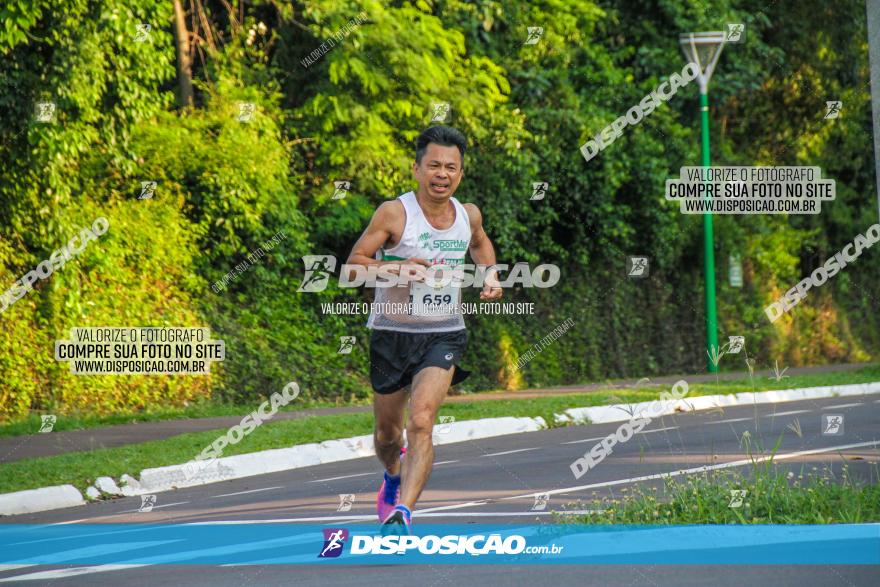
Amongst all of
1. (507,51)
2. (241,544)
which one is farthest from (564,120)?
(241,544)

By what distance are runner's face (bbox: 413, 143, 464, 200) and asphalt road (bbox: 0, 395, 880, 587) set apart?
2073mm

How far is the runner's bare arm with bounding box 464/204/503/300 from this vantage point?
310 inches

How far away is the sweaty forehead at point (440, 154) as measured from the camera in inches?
303

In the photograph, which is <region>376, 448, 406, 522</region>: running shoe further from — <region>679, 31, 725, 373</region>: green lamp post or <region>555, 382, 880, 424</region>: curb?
<region>679, 31, 725, 373</region>: green lamp post

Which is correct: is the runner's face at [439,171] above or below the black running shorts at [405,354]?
above

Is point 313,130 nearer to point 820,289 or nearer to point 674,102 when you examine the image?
point 674,102

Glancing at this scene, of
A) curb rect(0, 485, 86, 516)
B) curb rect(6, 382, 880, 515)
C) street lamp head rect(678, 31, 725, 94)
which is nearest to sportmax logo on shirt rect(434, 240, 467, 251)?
curb rect(6, 382, 880, 515)

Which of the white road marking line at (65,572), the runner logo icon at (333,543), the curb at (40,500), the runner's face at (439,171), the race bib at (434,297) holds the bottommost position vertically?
the curb at (40,500)

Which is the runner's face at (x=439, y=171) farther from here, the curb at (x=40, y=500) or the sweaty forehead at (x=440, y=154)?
the curb at (x=40, y=500)

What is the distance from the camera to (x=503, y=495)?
10.0 metres

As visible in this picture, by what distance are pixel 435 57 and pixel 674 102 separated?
767 centimetres

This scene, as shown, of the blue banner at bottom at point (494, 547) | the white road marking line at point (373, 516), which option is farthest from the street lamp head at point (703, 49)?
the blue banner at bottom at point (494, 547)

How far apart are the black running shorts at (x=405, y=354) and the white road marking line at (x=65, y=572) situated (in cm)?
170

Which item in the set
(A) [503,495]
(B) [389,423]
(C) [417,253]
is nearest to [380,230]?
(C) [417,253]
